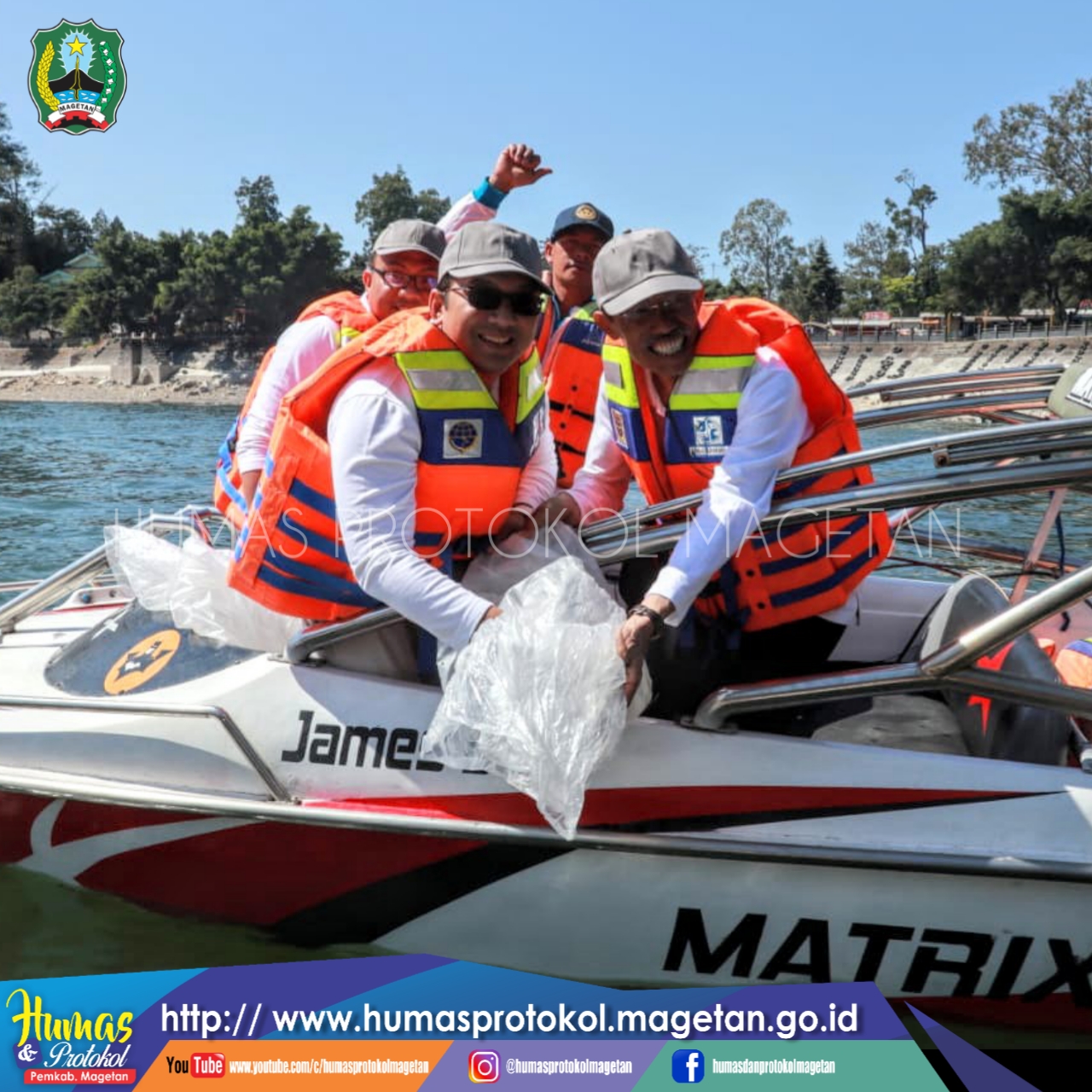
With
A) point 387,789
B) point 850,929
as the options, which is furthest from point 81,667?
point 850,929

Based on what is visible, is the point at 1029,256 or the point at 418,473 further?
the point at 1029,256

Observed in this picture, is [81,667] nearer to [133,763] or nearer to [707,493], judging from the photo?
[133,763]

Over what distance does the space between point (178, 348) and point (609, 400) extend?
5931 centimetres

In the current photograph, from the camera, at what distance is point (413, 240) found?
402 centimetres

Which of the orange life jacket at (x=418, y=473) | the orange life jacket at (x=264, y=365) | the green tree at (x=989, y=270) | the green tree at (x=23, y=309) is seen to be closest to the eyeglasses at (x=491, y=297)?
the orange life jacket at (x=418, y=473)

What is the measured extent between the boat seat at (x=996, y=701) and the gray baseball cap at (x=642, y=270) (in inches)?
43.8

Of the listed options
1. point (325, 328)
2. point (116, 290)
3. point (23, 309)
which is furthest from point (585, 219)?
point (23, 309)

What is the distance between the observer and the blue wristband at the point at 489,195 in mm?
4680

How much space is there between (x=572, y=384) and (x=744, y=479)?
1.84m

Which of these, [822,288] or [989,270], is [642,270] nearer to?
[989,270]

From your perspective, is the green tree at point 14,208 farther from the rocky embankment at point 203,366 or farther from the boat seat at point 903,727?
the boat seat at point 903,727

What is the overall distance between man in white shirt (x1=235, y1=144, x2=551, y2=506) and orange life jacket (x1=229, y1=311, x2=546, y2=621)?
102 centimetres

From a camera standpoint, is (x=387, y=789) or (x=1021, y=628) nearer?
(x=1021, y=628)

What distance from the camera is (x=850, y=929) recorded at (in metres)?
2.72
